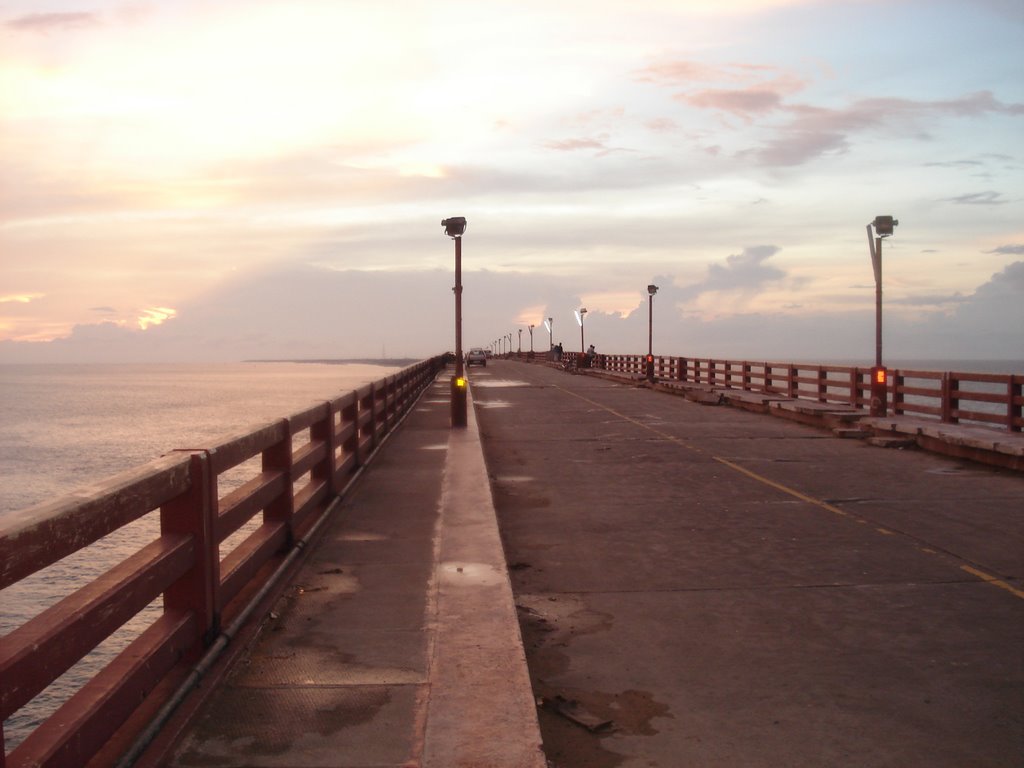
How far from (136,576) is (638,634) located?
140 inches

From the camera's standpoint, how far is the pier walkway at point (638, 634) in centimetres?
462

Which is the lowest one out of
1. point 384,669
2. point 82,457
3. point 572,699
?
point 82,457

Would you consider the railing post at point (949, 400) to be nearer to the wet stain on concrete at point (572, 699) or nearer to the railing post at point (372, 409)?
the railing post at point (372, 409)

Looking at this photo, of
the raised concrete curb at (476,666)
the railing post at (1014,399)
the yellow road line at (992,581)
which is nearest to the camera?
the raised concrete curb at (476,666)

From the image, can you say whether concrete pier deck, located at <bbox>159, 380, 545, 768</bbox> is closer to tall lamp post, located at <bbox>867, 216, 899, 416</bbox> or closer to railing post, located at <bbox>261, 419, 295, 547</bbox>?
railing post, located at <bbox>261, 419, 295, 547</bbox>

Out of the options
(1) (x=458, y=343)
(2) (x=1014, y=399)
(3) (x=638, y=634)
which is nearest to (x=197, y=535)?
(3) (x=638, y=634)

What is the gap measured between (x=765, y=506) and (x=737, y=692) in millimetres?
6603

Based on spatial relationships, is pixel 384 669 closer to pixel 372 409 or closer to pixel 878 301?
pixel 372 409

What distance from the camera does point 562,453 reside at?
18031mm

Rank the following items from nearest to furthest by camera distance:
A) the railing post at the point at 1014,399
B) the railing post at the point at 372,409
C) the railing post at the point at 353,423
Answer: the railing post at the point at 353,423
the railing post at the point at 372,409
the railing post at the point at 1014,399

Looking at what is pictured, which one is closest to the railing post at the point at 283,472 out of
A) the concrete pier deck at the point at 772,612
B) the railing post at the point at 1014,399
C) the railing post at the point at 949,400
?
the concrete pier deck at the point at 772,612

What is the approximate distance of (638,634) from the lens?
6645 millimetres

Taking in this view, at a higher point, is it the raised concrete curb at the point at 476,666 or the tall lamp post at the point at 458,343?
the tall lamp post at the point at 458,343

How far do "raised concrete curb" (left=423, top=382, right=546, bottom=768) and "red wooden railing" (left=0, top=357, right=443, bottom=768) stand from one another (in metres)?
1.25
